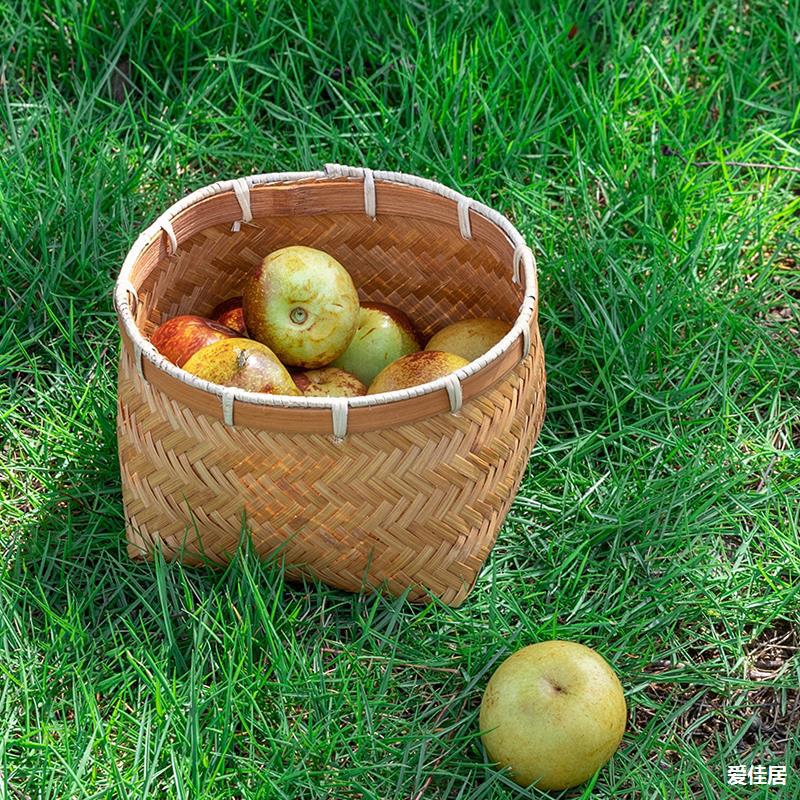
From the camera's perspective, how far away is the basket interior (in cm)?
256

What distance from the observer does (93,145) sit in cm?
307

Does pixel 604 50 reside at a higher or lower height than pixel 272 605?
higher

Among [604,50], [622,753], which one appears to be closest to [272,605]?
[622,753]

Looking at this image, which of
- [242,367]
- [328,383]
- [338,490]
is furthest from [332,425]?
[328,383]

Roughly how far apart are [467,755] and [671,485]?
0.81 m

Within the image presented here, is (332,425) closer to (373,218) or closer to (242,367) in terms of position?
(242,367)

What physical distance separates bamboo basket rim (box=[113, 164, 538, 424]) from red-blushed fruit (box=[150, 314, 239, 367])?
0.41ft

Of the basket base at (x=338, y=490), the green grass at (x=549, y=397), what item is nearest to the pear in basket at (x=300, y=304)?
the basket base at (x=338, y=490)

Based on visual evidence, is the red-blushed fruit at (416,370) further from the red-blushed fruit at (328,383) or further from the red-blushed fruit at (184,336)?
the red-blushed fruit at (184,336)

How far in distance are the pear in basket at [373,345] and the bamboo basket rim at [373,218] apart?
0.76 ft

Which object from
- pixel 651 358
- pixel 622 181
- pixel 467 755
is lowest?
pixel 467 755

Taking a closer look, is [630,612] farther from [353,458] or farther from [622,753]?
[353,458]

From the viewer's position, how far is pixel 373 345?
258 cm

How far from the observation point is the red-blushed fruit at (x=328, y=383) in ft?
7.97
